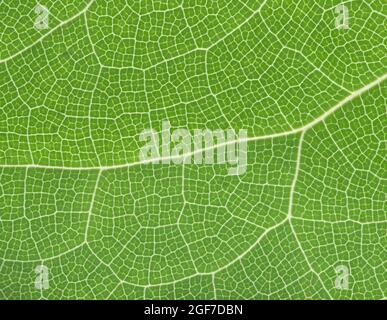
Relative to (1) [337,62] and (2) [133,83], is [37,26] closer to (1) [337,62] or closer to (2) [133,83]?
(2) [133,83]

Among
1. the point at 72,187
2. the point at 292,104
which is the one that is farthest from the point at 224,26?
the point at 72,187

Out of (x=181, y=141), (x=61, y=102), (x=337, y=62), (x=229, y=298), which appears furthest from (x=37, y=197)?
(x=337, y=62)

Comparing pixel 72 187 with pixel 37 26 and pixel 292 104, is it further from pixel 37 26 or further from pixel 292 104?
pixel 292 104

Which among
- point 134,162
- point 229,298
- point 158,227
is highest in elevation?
point 134,162

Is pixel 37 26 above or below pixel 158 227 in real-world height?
above

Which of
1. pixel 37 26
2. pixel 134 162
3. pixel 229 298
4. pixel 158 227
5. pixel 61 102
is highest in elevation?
pixel 37 26

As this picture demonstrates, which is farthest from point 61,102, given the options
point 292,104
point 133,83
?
point 292,104

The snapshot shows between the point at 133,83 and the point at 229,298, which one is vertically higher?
the point at 133,83
